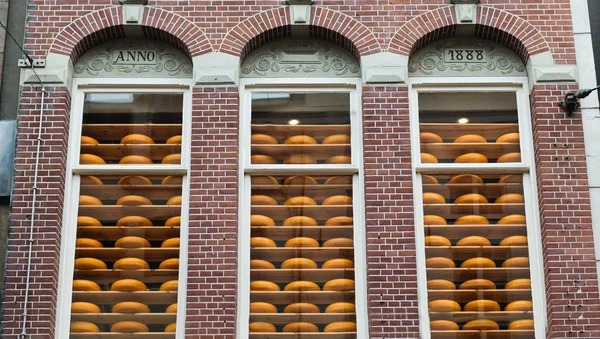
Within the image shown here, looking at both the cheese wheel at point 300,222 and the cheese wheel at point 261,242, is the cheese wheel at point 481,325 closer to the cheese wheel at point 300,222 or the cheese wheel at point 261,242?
the cheese wheel at point 300,222

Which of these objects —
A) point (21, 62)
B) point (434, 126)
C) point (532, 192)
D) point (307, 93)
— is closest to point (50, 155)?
point (21, 62)

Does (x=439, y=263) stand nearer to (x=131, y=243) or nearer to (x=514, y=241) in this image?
(x=514, y=241)

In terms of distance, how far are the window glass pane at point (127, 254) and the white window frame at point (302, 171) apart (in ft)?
2.76

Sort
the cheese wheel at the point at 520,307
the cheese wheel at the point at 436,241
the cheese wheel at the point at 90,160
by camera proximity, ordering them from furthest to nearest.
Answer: the cheese wheel at the point at 90,160, the cheese wheel at the point at 436,241, the cheese wheel at the point at 520,307

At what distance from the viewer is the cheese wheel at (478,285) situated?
45.7 feet

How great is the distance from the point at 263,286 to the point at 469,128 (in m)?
3.58

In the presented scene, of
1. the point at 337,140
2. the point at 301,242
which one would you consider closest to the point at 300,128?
the point at 337,140

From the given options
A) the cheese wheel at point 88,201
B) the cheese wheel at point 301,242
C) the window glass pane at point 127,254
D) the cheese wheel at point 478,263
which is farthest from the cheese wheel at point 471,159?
the cheese wheel at point 88,201

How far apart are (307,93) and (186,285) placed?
10.5 feet

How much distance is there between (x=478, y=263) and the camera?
14.1 metres

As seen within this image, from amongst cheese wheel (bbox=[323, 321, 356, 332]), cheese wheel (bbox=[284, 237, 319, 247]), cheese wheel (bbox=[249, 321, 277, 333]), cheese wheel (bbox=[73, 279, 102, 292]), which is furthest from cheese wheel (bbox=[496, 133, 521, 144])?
cheese wheel (bbox=[73, 279, 102, 292])

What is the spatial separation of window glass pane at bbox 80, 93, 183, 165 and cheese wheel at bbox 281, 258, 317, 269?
2026 mm

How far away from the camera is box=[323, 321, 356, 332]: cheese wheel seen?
13.7 metres

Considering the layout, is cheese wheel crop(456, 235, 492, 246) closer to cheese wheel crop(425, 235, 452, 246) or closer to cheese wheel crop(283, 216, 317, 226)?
cheese wheel crop(425, 235, 452, 246)
